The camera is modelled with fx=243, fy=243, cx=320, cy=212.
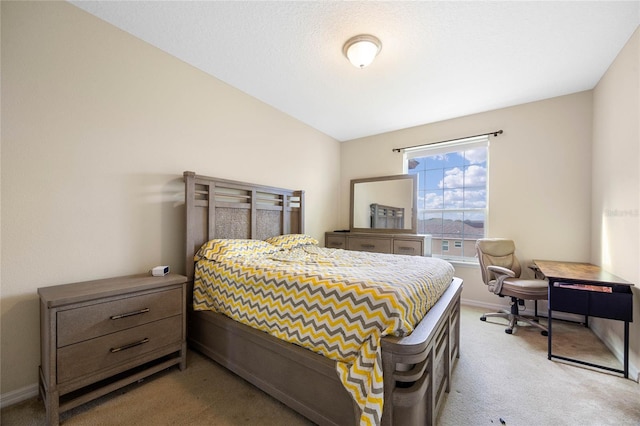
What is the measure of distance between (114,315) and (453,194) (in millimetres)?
4236

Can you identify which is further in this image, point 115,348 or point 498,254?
point 498,254

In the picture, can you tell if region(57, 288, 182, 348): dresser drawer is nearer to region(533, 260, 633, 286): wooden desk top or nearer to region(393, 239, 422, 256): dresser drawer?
region(393, 239, 422, 256): dresser drawer

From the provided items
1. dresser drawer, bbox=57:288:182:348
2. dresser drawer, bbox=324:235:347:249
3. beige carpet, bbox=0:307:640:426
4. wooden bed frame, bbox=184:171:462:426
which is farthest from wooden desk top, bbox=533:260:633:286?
dresser drawer, bbox=57:288:182:348

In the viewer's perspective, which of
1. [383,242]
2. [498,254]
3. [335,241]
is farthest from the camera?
[335,241]

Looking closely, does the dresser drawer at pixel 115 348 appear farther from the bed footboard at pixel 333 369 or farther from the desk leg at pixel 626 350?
the desk leg at pixel 626 350

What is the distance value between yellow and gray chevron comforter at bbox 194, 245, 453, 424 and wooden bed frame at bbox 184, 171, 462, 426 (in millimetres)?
66

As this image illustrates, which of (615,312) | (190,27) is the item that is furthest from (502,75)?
(190,27)

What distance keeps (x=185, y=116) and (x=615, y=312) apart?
13.5 ft

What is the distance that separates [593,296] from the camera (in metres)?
1.99

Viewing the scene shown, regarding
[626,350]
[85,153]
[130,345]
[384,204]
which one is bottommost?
[626,350]

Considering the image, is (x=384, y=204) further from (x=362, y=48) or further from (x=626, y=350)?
(x=626, y=350)

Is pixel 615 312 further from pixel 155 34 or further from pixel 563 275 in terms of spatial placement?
pixel 155 34

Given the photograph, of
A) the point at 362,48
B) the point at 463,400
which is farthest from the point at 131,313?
the point at 362,48

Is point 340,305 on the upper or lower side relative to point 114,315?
upper
